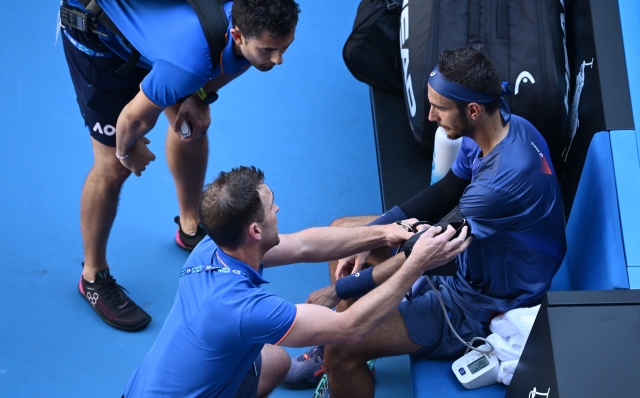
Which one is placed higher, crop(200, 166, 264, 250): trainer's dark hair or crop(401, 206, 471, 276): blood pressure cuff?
crop(200, 166, 264, 250): trainer's dark hair

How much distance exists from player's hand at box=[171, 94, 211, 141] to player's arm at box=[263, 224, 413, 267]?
747mm

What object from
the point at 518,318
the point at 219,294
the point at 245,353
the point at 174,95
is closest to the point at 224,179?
the point at 219,294

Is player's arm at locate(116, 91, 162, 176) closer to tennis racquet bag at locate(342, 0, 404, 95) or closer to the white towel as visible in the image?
tennis racquet bag at locate(342, 0, 404, 95)

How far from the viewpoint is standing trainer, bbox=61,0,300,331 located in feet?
8.02

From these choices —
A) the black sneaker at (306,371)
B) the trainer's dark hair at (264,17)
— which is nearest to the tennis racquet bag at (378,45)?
the trainer's dark hair at (264,17)

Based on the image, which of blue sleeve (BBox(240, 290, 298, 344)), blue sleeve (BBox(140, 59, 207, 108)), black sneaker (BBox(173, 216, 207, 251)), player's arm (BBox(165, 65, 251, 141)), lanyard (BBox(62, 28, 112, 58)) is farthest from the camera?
black sneaker (BBox(173, 216, 207, 251))

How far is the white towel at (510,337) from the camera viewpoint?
85.1 inches

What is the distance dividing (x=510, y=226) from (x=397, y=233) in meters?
0.36

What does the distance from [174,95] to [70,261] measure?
1.15 meters

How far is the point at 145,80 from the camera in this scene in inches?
97.0

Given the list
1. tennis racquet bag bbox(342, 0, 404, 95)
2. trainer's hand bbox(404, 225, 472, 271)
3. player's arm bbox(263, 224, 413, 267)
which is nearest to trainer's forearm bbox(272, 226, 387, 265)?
player's arm bbox(263, 224, 413, 267)

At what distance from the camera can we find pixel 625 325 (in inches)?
60.0

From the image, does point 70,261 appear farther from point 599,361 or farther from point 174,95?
point 599,361

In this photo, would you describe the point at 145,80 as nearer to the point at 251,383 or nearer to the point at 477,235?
the point at 251,383
